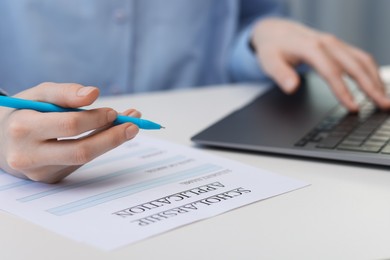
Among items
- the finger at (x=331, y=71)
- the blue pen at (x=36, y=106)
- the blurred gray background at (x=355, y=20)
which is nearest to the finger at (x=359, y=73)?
the finger at (x=331, y=71)

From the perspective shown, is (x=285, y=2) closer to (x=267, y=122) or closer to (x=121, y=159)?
(x=267, y=122)

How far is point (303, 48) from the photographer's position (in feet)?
3.01

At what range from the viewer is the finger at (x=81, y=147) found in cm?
48

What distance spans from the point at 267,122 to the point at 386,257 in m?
0.32

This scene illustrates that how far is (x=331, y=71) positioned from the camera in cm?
86

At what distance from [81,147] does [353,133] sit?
29 centimetres

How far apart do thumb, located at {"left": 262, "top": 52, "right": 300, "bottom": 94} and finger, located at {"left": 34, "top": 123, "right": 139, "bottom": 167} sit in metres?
0.43

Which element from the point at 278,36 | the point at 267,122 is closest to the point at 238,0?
the point at 278,36

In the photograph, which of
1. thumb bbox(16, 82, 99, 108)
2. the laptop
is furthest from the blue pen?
the laptop

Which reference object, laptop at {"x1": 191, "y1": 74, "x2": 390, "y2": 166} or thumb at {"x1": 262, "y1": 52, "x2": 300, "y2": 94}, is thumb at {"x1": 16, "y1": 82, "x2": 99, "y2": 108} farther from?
thumb at {"x1": 262, "y1": 52, "x2": 300, "y2": 94}

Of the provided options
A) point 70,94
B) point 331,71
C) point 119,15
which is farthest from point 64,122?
point 119,15

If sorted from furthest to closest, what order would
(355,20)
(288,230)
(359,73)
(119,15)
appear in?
1. (355,20)
2. (119,15)
3. (359,73)
4. (288,230)

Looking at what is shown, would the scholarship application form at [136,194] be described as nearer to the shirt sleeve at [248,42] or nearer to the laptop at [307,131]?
the laptop at [307,131]

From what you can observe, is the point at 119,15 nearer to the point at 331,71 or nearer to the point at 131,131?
the point at 331,71
